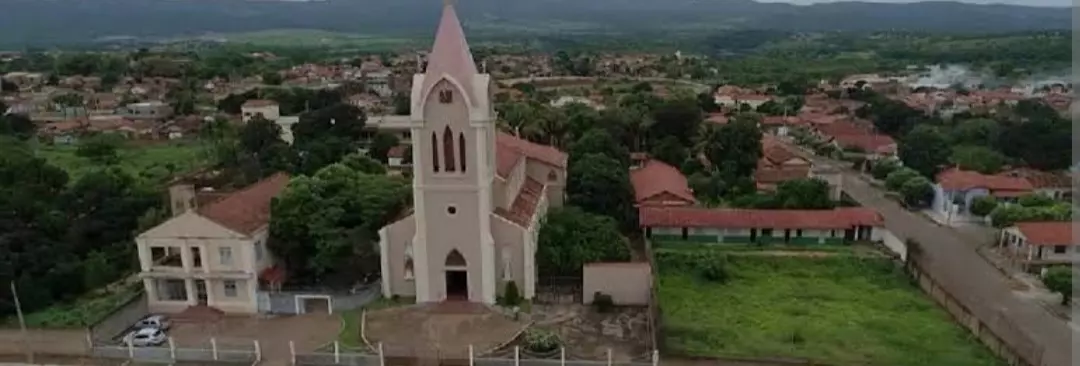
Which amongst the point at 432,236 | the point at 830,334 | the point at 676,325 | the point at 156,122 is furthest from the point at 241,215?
the point at 156,122

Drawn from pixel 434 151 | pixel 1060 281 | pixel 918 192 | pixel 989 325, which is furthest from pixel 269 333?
pixel 918 192

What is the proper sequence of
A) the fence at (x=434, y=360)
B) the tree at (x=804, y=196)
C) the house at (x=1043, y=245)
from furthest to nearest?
1. the tree at (x=804, y=196)
2. the house at (x=1043, y=245)
3. the fence at (x=434, y=360)

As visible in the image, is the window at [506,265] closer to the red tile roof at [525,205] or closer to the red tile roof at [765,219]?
the red tile roof at [525,205]

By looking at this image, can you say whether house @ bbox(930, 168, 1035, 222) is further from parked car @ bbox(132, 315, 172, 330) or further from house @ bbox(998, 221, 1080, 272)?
parked car @ bbox(132, 315, 172, 330)

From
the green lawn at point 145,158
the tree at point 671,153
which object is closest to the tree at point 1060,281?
the tree at point 671,153

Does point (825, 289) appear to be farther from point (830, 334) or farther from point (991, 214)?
point (991, 214)
